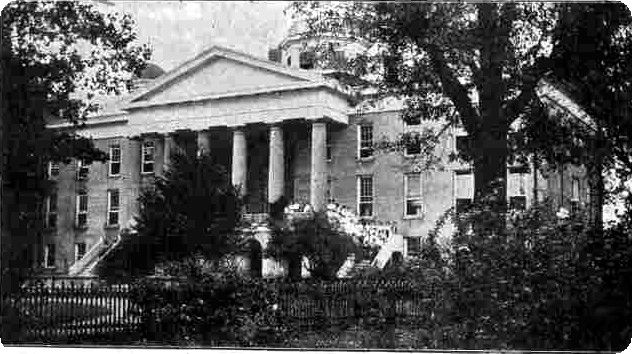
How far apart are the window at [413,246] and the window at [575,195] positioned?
78.6 inches

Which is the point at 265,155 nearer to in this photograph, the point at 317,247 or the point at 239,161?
the point at 239,161

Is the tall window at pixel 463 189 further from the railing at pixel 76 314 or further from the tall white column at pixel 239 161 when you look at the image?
the railing at pixel 76 314

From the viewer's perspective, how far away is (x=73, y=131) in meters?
10.4

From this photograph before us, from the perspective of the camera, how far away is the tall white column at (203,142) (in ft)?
32.2

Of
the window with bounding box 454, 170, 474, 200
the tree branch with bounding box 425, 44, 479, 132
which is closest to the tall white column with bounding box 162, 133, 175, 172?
the tree branch with bounding box 425, 44, 479, 132

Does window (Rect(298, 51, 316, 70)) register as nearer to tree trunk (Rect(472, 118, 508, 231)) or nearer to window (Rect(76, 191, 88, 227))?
tree trunk (Rect(472, 118, 508, 231))

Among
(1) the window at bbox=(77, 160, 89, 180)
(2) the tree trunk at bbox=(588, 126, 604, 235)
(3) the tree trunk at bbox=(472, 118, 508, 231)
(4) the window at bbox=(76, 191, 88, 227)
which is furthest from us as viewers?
(1) the window at bbox=(77, 160, 89, 180)

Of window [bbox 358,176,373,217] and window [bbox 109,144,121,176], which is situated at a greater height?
window [bbox 109,144,121,176]

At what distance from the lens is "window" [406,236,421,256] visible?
9.38 metres

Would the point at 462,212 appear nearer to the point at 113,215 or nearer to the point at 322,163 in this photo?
the point at 322,163

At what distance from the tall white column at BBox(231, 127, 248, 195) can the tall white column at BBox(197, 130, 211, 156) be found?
1.20 feet

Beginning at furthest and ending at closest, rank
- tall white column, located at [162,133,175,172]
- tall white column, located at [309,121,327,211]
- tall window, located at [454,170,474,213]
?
tall white column, located at [162,133,175,172] < tall white column, located at [309,121,327,211] < tall window, located at [454,170,474,213]

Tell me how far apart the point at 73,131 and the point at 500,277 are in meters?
6.40

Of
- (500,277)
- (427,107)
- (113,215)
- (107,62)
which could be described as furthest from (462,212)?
(107,62)
